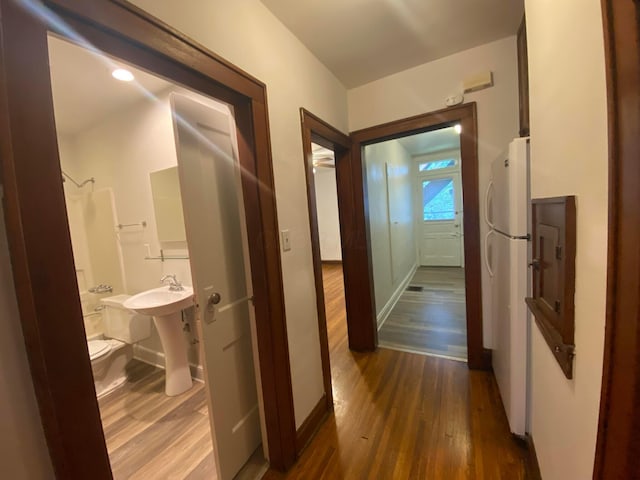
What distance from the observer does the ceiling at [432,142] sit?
13.7 ft

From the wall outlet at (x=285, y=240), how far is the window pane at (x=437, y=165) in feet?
17.1

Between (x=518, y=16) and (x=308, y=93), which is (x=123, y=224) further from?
(x=518, y=16)

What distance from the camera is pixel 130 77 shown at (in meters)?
1.90

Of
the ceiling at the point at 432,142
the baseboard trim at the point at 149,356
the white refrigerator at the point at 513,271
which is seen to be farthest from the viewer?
the ceiling at the point at 432,142

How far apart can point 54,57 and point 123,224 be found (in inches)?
56.2

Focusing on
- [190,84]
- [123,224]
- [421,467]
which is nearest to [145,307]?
[123,224]

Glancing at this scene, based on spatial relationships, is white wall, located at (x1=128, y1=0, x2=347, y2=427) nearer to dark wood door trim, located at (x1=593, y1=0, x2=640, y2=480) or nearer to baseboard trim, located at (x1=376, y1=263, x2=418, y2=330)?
dark wood door trim, located at (x1=593, y1=0, x2=640, y2=480)

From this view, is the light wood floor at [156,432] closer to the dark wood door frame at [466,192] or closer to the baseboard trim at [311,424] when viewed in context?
the baseboard trim at [311,424]

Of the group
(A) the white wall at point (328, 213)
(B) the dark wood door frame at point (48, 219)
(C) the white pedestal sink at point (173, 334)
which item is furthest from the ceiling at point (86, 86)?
(A) the white wall at point (328, 213)

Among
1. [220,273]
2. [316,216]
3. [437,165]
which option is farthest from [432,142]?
[220,273]

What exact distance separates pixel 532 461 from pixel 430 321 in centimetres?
187

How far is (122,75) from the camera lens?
1.85 metres

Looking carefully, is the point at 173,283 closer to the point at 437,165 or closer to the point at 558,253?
the point at 558,253

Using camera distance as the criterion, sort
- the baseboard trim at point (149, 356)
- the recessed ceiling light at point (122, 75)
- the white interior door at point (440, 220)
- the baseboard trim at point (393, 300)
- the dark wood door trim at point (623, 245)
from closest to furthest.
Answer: the dark wood door trim at point (623, 245) < the recessed ceiling light at point (122, 75) < the baseboard trim at point (149, 356) < the baseboard trim at point (393, 300) < the white interior door at point (440, 220)
